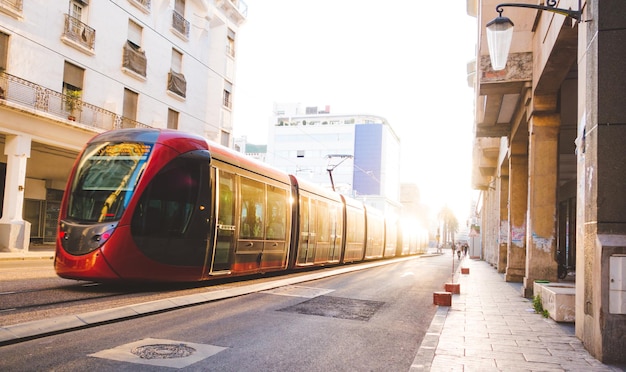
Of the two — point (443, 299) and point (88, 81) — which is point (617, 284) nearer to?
point (443, 299)

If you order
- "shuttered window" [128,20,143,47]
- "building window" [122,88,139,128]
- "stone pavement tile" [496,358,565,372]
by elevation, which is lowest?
"stone pavement tile" [496,358,565,372]

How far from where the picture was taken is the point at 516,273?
54.2 ft

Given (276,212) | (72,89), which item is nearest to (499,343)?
(276,212)

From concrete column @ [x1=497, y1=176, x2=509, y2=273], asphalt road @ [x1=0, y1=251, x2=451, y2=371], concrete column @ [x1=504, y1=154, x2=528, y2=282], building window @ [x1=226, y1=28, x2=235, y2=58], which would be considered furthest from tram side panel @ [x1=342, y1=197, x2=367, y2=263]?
building window @ [x1=226, y1=28, x2=235, y2=58]

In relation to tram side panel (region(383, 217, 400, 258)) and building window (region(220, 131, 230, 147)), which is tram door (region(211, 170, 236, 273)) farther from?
tram side panel (region(383, 217, 400, 258))

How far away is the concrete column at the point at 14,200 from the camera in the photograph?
58.9ft

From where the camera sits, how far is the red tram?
8.65 m

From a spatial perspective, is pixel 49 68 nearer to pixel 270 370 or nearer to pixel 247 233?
pixel 247 233

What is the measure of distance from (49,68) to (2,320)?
16.3 meters

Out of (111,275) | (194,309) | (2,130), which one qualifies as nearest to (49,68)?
(2,130)

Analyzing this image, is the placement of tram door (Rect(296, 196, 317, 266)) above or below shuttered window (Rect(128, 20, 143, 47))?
below

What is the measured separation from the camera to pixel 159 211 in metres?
9.13

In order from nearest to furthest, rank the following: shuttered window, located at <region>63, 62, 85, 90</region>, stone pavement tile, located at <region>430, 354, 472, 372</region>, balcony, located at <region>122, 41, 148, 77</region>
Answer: stone pavement tile, located at <region>430, 354, 472, 372</region>
shuttered window, located at <region>63, 62, 85, 90</region>
balcony, located at <region>122, 41, 148, 77</region>

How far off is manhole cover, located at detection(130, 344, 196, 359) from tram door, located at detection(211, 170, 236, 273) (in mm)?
5045
